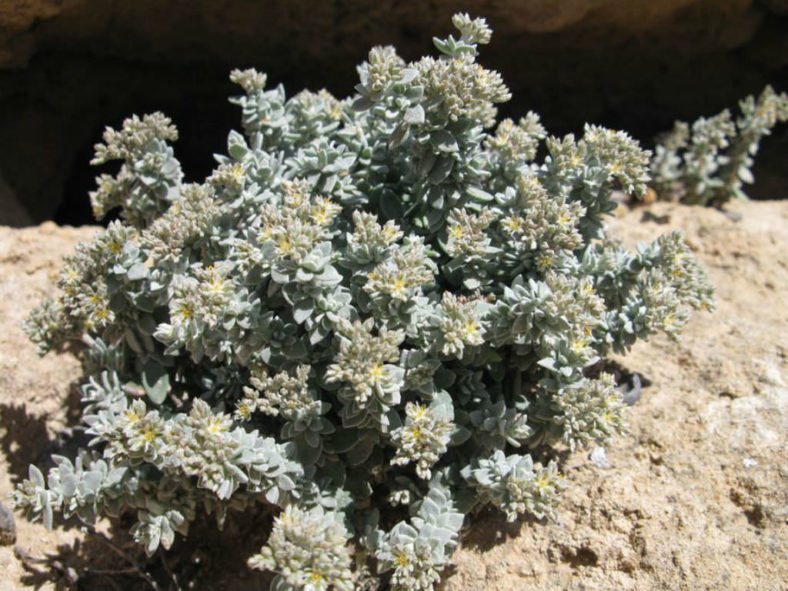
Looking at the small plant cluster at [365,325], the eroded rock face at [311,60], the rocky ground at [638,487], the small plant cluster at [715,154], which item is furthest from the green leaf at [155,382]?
the small plant cluster at [715,154]

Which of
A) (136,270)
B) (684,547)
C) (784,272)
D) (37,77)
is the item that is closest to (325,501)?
(136,270)

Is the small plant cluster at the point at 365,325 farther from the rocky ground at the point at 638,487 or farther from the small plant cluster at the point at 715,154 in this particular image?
the small plant cluster at the point at 715,154

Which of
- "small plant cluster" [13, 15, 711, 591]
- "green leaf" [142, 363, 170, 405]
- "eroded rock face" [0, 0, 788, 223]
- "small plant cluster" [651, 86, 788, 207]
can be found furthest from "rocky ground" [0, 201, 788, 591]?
"eroded rock face" [0, 0, 788, 223]

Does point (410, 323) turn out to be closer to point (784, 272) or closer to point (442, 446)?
point (442, 446)

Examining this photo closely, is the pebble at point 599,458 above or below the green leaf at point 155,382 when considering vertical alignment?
above

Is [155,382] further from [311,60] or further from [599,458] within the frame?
[311,60]

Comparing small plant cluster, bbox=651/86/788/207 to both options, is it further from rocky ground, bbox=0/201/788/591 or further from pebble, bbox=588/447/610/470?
pebble, bbox=588/447/610/470
